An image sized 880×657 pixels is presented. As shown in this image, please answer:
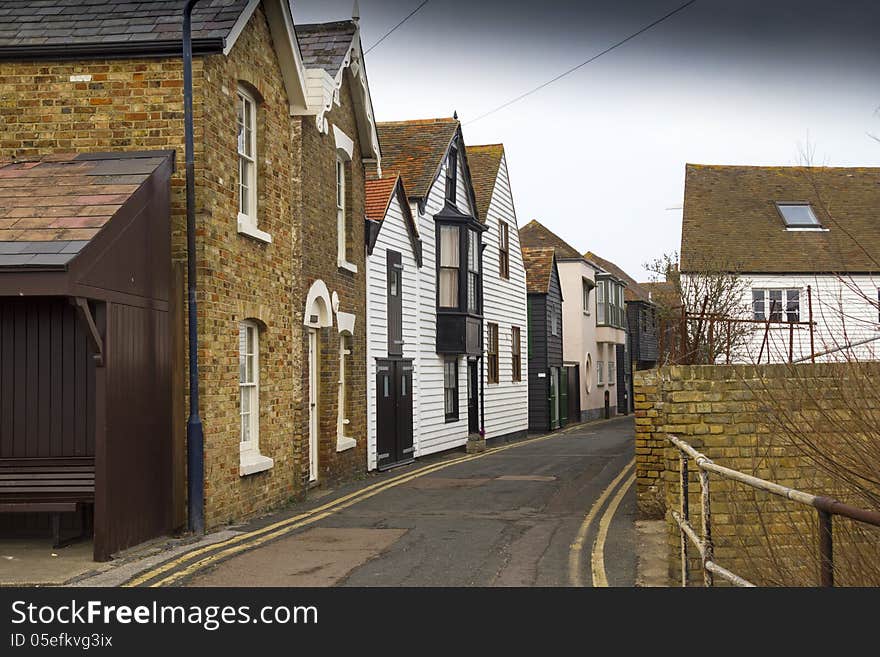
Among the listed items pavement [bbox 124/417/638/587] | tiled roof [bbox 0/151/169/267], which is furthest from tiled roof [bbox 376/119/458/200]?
tiled roof [bbox 0/151/169/267]

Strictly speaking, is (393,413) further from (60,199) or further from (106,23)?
(60,199)

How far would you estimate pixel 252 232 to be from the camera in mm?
14109

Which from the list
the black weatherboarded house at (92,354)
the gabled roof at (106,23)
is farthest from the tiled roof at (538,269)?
the black weatherboarded house at (92,354)

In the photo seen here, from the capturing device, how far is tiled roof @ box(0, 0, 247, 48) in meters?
12.7

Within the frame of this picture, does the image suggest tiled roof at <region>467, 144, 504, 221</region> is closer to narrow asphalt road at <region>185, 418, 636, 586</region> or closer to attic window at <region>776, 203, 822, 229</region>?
attic window at <region>776, 203, 822, 229</region>

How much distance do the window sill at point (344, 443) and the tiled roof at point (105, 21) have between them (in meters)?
7.97

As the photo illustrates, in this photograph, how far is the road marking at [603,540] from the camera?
32.1ft

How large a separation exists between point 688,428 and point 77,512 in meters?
6.75

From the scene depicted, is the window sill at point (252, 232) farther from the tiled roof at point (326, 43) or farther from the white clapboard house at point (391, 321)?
the white clapboard house at point (391, 321)

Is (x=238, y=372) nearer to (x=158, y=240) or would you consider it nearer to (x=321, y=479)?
(x=158, y=240)

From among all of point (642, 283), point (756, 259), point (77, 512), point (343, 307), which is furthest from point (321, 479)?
point (642, 283)

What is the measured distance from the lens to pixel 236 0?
1355 centimetres

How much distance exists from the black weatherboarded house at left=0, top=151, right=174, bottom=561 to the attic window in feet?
87.6

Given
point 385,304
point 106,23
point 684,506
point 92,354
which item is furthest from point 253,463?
point 385,304
